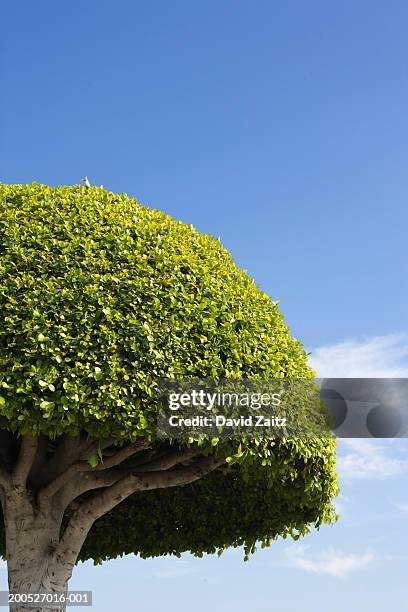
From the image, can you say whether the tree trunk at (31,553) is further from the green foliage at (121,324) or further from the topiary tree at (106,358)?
the green foliage at (121,324)

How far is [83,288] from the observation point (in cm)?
925

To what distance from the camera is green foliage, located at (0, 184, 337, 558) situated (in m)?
8.80

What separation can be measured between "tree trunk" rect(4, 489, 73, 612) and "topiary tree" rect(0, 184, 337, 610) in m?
0.02

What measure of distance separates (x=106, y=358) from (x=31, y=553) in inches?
127

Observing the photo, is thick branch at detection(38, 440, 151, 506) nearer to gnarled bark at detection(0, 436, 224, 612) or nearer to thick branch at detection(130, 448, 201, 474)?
gnarled bark at detection(0, 436, 224, 612)

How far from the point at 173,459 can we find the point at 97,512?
1.35 m

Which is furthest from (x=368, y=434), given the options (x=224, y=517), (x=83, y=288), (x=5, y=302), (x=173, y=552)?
(x=5, y=302)

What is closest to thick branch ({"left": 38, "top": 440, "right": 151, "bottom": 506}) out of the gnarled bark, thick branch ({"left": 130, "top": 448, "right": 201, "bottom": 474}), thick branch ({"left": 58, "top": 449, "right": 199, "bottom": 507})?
the gnarled bark

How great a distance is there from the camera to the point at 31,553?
1017cm

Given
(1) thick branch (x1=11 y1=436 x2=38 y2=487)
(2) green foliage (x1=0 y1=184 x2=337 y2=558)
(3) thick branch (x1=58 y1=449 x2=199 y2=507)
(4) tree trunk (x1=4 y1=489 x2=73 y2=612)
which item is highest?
(2) green foliage (x1=0 y1=184 x2=337 y2=558)

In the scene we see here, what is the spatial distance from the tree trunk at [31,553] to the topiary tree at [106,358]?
2 cm

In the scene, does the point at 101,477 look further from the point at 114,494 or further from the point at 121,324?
the point at 121,324

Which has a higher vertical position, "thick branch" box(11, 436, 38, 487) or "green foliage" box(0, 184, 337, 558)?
"green foliage" box(0, 184, 337, 558)

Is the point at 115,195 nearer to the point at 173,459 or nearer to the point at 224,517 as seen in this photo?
the point at 173,459
